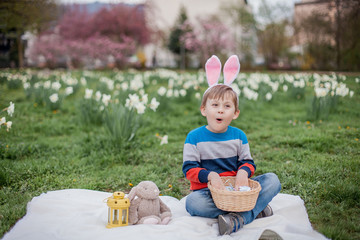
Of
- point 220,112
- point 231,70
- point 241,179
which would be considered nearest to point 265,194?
point 241,179

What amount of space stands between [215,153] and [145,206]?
596 mm

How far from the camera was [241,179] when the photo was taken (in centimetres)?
205

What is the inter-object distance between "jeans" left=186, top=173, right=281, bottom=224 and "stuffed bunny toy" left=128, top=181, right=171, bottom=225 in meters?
0.20

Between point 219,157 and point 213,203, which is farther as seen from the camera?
point 219,157

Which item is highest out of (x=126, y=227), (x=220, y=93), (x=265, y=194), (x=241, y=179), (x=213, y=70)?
(x=213, y=70)

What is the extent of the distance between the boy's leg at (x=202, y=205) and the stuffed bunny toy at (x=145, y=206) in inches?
7.2

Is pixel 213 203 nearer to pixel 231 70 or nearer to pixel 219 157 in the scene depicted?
pixel 219 157

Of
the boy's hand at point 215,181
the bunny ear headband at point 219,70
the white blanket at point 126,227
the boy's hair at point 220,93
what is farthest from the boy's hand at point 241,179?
the bunny ear headband at point 219,70

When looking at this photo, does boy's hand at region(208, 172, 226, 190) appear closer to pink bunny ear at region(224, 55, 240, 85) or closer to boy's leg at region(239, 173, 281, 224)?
boy's leg at region(239, 173, 281, 224)

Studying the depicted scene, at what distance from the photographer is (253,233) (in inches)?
75.2

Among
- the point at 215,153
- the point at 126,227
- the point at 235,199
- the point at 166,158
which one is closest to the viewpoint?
the point at 235,199

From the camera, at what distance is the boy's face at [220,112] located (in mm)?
2086

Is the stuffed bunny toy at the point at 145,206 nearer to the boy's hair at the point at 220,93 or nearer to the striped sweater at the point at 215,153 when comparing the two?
the striped sweater at the point at 215,153

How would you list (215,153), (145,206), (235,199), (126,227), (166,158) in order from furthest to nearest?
1. (166,158)
2. (215,153)
3. (145,206)
4. (126,227)
5. (235,199)
